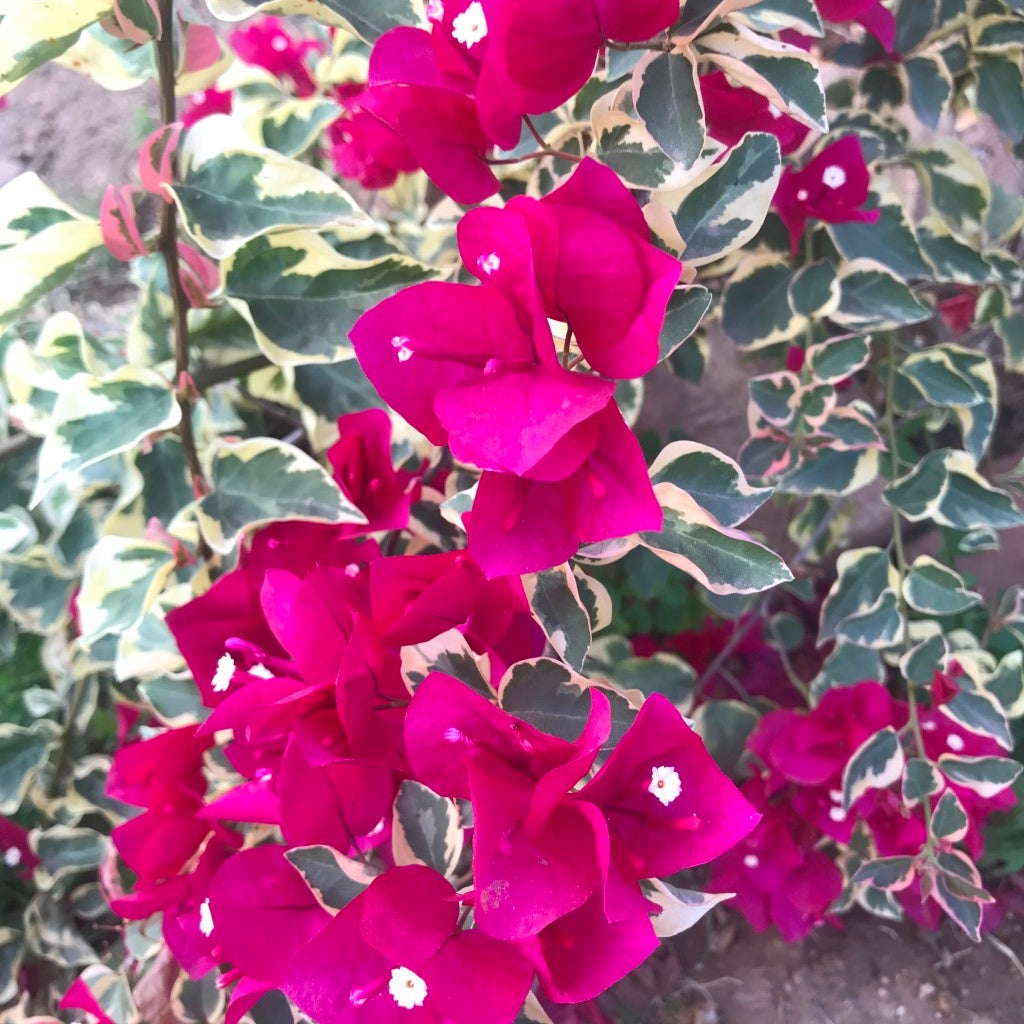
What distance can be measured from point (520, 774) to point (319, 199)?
1.19 feet

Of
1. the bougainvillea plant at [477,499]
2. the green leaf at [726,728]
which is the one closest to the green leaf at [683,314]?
Result: the bougainvillea plant at [477,499]

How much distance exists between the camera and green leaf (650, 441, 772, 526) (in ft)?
1.45

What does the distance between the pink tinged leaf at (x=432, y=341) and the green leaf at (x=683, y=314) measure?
8cm

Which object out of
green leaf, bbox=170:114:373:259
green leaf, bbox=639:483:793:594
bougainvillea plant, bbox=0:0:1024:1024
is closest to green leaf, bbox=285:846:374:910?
bougainvillea plant, bbox=0:0:1024:1024

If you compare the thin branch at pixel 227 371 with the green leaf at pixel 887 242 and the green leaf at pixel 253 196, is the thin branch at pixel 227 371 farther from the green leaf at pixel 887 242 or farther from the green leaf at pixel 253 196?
the green leaf at pixel 887 242

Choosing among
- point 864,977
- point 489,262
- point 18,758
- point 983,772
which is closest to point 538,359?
point 489,262

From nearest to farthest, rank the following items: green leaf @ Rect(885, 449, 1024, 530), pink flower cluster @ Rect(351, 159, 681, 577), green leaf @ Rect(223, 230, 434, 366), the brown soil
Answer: pink flower cluster @ Rect(351, 159, 681, 577) < green leaf @ Rect(223, 230, 434, 366) < green leaf @ Rect(885, 449, 1024, 530) < the brown soil

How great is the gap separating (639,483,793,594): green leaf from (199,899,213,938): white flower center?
34cm

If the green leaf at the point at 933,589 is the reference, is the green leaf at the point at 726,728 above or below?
below

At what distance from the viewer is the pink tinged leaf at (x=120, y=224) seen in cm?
52

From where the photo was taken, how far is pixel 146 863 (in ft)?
1.77

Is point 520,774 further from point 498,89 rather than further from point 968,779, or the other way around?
point 968,779

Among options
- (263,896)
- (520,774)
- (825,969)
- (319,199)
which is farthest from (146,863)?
(825,969)

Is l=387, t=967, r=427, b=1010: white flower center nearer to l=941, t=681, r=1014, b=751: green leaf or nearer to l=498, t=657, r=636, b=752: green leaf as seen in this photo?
l=498, t=657, r=636, b=752: green leaf
